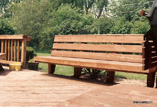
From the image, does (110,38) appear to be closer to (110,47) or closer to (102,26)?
(110,47)

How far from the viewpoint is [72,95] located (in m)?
2.64

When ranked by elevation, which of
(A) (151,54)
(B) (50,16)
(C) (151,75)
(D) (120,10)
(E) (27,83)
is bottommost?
(E) (27,83)

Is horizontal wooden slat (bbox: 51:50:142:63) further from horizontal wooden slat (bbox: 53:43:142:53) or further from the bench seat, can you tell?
Result: the bench seat

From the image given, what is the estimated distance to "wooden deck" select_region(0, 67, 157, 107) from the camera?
1.12 m

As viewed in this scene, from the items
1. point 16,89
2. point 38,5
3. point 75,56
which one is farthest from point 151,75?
point 38,5

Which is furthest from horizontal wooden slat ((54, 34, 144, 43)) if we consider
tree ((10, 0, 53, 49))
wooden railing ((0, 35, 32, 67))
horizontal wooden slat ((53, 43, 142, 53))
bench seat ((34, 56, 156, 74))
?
tree ((10, 0, 53, 49))

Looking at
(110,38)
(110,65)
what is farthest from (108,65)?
(110,38)

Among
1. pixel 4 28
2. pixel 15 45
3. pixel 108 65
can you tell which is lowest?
pixel 108 65

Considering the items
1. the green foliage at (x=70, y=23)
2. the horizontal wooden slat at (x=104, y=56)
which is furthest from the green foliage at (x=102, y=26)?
the horizontal wooden slat at (x=104, y=56)

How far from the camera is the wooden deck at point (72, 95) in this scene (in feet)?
3.69

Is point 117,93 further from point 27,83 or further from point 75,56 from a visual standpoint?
point 75,56

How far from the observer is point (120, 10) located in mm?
29109

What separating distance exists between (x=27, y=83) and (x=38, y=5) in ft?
59.0

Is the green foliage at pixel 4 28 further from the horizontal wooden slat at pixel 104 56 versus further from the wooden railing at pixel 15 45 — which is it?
the horizontal wooden slat at pixel 104 56
